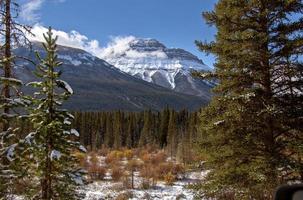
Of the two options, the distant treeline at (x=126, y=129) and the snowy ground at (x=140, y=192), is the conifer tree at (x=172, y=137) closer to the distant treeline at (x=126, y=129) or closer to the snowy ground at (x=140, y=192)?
the distant treeline at (x=126, y=129)

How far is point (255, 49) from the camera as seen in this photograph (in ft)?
42.4

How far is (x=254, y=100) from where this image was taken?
12.5 m

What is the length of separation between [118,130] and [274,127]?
3059 inches

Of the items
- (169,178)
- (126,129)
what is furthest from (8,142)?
(126,129)

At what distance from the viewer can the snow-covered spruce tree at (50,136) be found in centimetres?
909

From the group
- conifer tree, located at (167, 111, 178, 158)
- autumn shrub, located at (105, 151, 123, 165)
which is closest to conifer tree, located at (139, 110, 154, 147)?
conifer tree, located at (167, 111, 178, 158)

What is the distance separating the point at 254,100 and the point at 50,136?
597 cm

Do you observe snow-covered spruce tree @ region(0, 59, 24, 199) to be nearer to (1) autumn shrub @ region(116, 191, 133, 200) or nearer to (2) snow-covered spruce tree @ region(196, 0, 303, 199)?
(2) snow-covered spruce tree @ region(196, 0, 303, 199)

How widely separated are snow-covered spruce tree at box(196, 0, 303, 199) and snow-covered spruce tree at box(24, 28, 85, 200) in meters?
5.08

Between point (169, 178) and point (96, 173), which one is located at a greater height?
point (96, 173)

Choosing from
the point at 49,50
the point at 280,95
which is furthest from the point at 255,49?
the point at 49,50

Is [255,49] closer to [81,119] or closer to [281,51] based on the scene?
[281,51]

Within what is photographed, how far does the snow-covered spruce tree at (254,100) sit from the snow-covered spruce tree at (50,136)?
5.08 m

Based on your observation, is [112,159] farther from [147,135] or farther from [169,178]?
[147,135]
